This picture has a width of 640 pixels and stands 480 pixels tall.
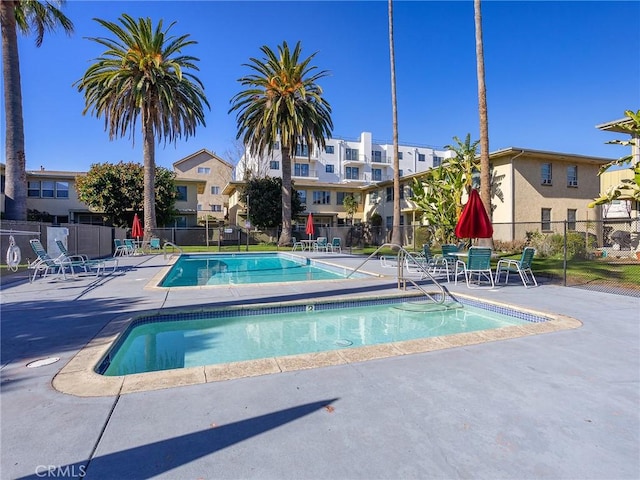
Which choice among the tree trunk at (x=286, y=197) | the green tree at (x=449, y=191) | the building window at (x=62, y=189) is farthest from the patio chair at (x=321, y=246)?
the building window at (x=62, y=189)

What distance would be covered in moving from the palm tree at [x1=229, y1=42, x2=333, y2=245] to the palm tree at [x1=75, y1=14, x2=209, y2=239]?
4190mm

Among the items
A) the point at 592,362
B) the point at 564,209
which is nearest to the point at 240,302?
the point at 592,362

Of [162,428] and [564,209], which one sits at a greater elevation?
[564,209]

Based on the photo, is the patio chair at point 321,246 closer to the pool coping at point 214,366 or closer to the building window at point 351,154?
the pool coping at point 214,366

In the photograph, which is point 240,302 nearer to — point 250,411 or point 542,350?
point 250,411

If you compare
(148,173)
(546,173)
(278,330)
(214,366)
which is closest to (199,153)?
(148,173)

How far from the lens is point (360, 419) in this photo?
284 centimetres

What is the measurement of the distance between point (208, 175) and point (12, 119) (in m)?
37.3

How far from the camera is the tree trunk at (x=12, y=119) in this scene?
52.1 feet

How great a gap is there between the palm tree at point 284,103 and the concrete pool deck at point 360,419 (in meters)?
23.5

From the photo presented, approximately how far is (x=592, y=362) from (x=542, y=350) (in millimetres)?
508

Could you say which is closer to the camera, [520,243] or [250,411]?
[250,411]

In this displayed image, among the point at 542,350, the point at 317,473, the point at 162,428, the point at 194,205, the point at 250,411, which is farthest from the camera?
the point at 194,205

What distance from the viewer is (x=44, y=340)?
4.80m
